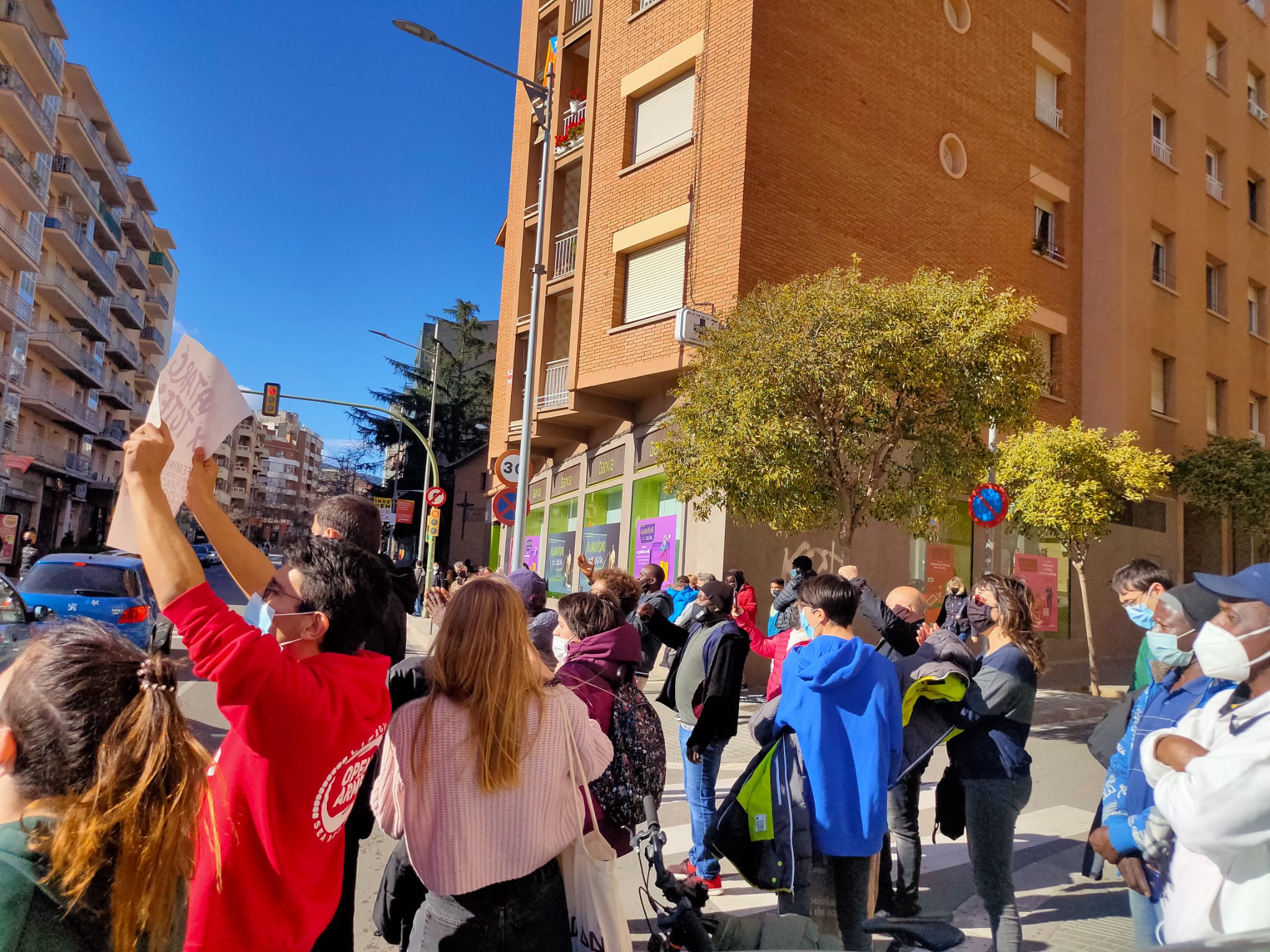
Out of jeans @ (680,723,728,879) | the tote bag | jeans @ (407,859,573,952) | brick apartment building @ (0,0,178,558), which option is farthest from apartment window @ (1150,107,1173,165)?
brick apartment building @ (0,0,178,558)

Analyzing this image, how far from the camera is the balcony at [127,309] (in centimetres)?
5508

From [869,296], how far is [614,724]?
8.85 m

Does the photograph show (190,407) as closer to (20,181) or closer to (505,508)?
(505,508)

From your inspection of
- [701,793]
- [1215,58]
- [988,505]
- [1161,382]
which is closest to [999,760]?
[701,793]

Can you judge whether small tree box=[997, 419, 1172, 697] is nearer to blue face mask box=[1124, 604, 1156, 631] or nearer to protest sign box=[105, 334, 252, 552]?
blue face mask box=[1124, 604, 1156, 631]

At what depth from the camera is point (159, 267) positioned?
6475 centimetres

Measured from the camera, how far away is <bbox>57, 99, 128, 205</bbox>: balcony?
4444 cm

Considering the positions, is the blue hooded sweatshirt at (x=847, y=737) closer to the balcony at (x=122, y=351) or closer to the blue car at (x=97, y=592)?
the blue car at (x=97, y=592)

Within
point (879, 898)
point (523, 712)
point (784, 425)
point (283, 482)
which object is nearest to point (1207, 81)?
point (784, 425)

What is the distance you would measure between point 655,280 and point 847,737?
1372 cm

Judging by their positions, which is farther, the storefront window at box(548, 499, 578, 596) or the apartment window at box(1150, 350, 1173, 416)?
the apartment window at box(1150, 350, 1173, 416)

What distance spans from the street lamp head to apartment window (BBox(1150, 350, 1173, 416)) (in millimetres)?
18197

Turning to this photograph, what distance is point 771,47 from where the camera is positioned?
15398 mm

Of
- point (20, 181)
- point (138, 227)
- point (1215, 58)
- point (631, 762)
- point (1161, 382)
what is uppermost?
point (138, 227)
